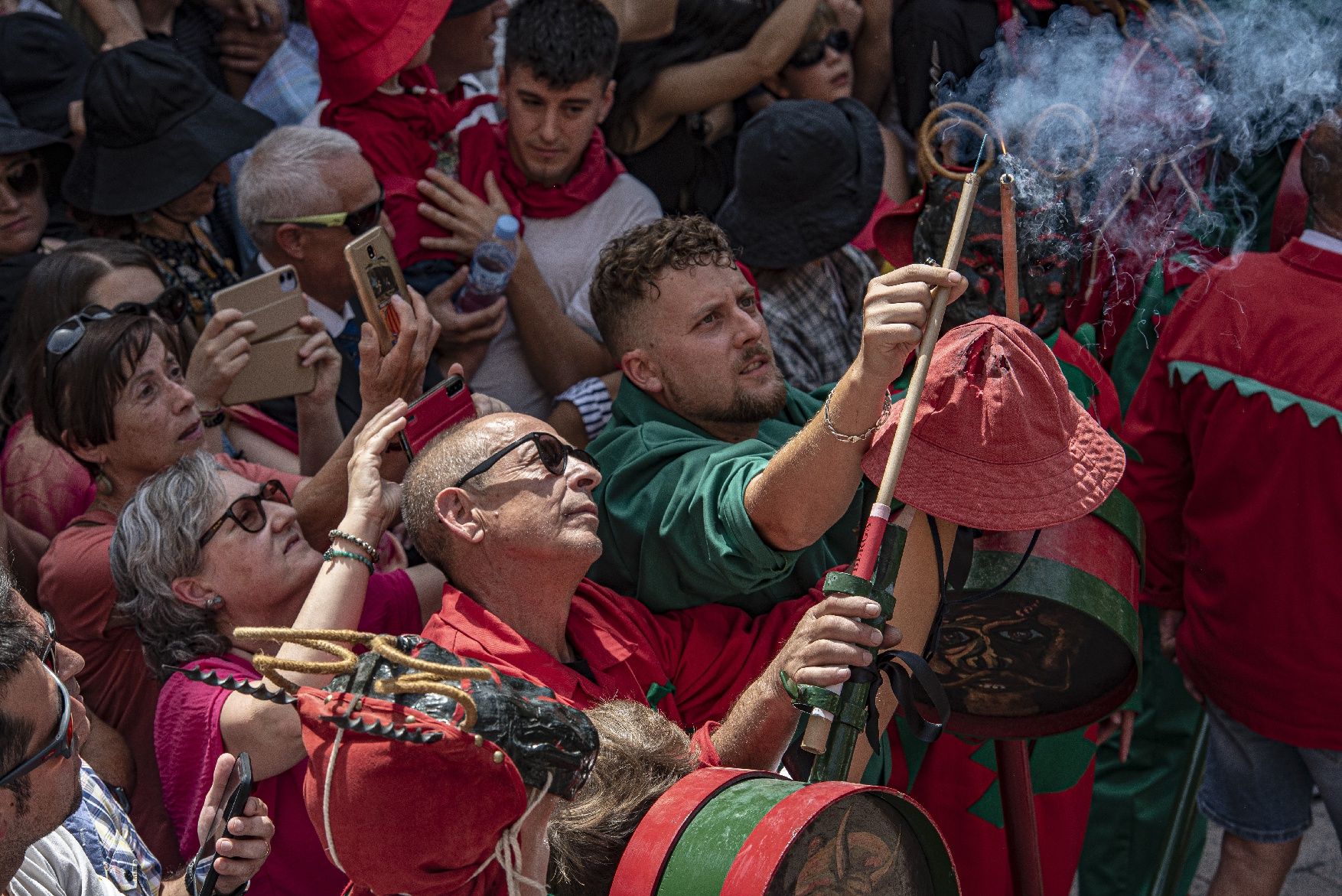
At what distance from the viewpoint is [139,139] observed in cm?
373

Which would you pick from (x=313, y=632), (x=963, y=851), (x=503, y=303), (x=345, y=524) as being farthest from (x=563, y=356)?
(x=313, y=632)

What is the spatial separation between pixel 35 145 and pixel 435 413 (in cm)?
151

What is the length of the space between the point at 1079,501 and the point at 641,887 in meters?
1.00

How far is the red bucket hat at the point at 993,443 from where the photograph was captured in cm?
231

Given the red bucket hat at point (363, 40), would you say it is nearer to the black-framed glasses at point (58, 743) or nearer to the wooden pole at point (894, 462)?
the wooden pole at point (894, 462)

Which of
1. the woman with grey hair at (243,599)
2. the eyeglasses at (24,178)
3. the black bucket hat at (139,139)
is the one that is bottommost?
the woman with grey hair at (243,599)

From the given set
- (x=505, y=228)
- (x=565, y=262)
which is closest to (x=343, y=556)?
(x=505, y=228)

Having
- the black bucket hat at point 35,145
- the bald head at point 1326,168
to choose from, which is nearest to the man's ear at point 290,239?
the black bucket hat at point 35,145

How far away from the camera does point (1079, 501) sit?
2346 mm

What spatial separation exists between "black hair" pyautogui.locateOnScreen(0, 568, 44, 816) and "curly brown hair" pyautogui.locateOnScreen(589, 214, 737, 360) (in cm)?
165

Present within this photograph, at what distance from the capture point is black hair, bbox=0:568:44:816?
189 centimetres

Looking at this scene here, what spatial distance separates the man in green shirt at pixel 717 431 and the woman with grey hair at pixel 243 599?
525 millimetres

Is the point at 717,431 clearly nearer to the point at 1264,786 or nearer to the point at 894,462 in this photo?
the point at 894,462

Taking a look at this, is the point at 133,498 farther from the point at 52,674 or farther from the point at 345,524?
the point at 52,674
